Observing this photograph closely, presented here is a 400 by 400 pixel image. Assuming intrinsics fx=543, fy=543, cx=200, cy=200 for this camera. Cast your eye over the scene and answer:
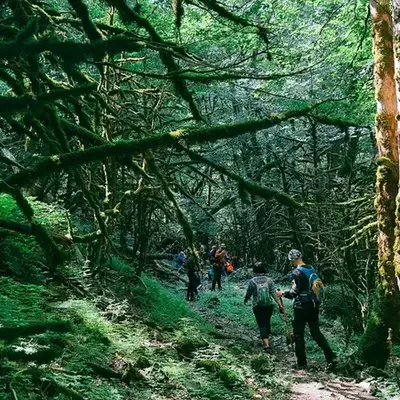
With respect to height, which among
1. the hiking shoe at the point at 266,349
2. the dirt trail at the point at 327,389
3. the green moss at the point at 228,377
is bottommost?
the dirt trail at the point at 327,389

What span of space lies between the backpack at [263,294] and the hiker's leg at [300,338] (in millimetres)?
1531

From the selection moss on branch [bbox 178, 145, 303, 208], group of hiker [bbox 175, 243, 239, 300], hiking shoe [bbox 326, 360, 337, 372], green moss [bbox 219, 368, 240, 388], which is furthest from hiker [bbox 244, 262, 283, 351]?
moss on branch [bbox 178, 145, 303, 208]

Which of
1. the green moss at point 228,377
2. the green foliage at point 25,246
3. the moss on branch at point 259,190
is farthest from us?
the green foliage at point 25,246

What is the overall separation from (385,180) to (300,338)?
9.52 ft

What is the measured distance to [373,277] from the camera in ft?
35.1

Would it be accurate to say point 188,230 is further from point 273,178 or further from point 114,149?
point 273,178

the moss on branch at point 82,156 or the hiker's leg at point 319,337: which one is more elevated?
the moss on branch at point 82,156

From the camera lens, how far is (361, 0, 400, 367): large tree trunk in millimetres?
7785

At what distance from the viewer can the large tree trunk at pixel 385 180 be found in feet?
25.5

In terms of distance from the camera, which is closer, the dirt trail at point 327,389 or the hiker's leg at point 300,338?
the dirt trail at point 327,389

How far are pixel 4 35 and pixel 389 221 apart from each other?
5.69 m

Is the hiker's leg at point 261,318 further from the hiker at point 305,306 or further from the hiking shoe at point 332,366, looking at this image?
the hiking shoe at point 332,366

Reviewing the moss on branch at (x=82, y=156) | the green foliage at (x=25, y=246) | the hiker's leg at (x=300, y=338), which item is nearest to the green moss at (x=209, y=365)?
the hiker's leg at (x=300, y=338)

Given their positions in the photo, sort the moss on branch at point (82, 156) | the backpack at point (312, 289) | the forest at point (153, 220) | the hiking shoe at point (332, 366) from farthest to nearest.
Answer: the backpack at point (312, 289) < the hiking shoe at point (332, 366) < the forest at point (153, 220) < the moss on branch at point (82, 156)
